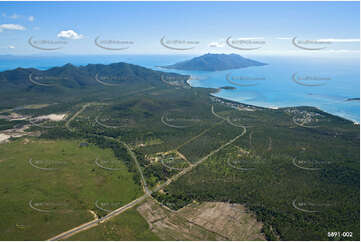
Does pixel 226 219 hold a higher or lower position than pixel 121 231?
higher

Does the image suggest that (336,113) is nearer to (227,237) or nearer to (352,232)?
(352,232)

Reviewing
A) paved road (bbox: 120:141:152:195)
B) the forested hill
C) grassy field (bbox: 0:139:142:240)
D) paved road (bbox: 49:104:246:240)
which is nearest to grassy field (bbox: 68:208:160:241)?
paved road (bbox: 49:104:246:240)

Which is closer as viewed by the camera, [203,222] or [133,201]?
[203,222]

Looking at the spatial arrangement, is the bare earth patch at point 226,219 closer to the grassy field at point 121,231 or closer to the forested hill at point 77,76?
the grassy field at point 121,231

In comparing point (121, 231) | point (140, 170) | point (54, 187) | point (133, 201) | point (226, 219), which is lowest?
point (121, 231)

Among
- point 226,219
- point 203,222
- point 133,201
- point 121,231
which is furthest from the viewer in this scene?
point 133,201

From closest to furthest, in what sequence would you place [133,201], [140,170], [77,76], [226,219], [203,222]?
[203,222]
[226,219]
[133,201]
[140,170]
[77,76]

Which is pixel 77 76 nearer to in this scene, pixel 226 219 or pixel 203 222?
pixel 203 222

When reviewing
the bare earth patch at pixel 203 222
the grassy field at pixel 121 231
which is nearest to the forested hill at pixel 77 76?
the grassy field at pixel 121 231


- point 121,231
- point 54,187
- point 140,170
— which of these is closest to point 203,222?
point 121,231
